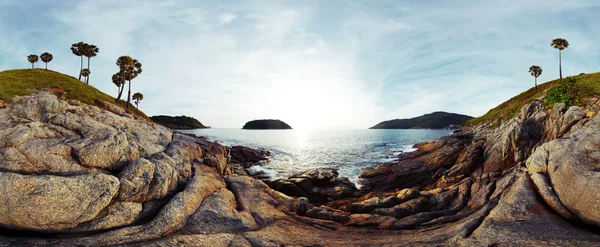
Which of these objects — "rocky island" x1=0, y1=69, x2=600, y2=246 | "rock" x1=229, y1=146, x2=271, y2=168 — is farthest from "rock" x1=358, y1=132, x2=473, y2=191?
"rock" x1=229, y1=146, x2=271, y2=168

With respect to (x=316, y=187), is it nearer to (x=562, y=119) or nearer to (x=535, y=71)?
(x=562, y=119)

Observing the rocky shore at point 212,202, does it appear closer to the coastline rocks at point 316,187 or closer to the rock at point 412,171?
the coastline rocks at point 316,187

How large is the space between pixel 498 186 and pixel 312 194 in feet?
65.8

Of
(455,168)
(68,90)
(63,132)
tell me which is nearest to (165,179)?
(63,132)

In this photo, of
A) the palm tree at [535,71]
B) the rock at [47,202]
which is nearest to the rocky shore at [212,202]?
the rock at [47,202]

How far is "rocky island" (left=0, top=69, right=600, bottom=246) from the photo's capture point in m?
14.0

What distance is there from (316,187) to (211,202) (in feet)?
63.1

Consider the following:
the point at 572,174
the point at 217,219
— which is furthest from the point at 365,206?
the point at 572,174

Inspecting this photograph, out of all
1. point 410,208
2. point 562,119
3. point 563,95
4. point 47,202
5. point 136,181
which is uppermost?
point 563,95

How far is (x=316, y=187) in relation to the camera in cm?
3538

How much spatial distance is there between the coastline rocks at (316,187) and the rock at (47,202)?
72.8 ft

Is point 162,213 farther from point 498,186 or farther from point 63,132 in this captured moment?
point 498,186

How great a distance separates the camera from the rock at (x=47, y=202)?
13648mm

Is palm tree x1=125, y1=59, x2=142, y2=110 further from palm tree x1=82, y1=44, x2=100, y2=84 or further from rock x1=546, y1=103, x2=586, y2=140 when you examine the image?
rock x1=546, y1=103, x2=586, y2=140
